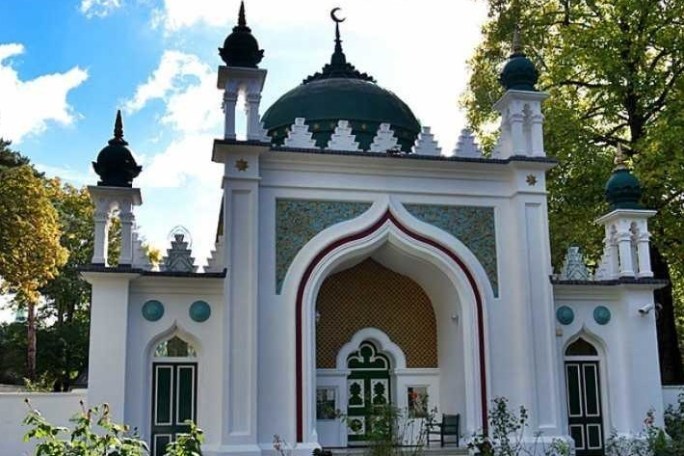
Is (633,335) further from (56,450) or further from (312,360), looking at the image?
(56,450)

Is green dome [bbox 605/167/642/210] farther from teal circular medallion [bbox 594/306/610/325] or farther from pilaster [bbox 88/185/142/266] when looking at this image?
pilaster [bbox 88/185/142/266]

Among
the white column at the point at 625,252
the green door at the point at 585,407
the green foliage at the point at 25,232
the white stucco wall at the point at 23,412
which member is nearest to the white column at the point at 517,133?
the white column at the point at 625,252

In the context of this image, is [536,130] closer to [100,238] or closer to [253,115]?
[253,115]

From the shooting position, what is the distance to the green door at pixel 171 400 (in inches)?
419

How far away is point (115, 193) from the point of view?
36.5 feet

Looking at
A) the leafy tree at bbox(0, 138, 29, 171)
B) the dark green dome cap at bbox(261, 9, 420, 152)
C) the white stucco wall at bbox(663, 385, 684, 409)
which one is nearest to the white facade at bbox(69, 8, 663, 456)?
the white stucco wall at bbox(663, 385, 684, 409)

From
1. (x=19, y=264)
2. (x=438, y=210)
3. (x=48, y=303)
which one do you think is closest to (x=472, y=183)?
(x=438, y=210)

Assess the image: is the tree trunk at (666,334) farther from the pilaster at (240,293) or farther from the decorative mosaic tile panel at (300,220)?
the pilaster at (240,293)

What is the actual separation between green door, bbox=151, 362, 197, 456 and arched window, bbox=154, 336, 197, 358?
0.40 ft

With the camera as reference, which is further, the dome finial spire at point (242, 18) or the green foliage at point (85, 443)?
the dome finial spire at point (242, 18)

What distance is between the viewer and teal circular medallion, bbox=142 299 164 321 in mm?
10797

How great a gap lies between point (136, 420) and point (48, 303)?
20.4 m

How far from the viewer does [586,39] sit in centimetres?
1564

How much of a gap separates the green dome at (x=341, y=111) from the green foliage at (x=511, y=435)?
15.7 ft
